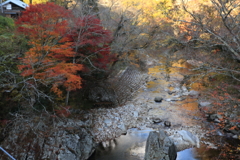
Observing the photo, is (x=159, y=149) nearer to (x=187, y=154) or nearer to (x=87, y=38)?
(x=187, y=154)

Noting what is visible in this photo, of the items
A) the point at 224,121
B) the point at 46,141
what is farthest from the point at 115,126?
the point at 224,121

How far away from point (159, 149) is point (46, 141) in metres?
4.94

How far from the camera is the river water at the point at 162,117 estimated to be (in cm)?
872

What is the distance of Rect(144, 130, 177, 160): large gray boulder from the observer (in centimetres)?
785

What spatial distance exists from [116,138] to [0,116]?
5.68 metres

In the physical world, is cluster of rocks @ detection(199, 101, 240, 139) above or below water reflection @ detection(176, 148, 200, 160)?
above

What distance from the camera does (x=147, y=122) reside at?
11.5 meters

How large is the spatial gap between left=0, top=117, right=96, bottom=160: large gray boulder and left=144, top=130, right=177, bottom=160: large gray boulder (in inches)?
112

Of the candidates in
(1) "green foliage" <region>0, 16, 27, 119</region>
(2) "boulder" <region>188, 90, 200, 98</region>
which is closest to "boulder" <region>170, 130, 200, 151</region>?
(2) "boulder" <region>188, 90, 200, 98</region>

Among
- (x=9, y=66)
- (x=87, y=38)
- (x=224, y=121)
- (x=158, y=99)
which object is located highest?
(x=87, y=38)

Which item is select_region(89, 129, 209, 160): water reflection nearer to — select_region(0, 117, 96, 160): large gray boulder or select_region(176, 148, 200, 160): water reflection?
select_region(176, 148, 200, 160): water reflection

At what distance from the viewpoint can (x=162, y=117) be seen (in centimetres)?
1191

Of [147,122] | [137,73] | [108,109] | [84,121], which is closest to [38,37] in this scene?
[84,121]

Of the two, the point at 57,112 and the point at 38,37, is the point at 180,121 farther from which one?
the point at 38,37
